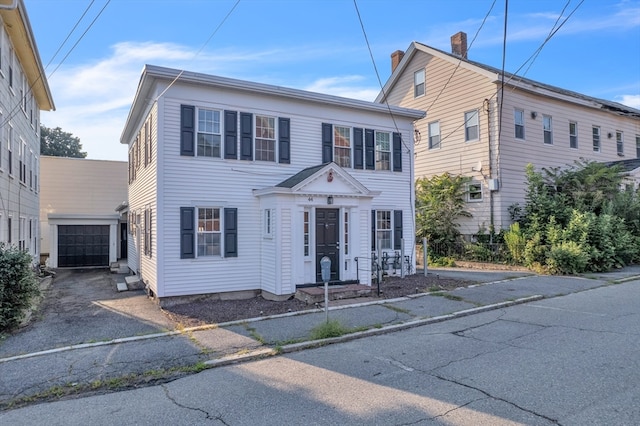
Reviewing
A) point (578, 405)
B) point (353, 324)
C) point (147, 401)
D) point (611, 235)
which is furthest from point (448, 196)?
point (147, 401)

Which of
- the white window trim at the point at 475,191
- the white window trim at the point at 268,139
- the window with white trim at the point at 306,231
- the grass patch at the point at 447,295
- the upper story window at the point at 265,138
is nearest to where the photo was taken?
the grass patch at the point at 447,295

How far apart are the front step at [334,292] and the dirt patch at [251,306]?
0.54 ft

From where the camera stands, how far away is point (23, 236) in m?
14.0

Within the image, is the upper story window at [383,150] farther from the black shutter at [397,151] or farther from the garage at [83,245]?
the garage at [83,245]

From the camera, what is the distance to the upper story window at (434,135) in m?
19.5

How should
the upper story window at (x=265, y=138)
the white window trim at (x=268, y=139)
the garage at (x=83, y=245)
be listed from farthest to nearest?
1. the garage at (x=83, y=245)
2. the upper story window at (x=265, y=138)
3. the white window trim at (x=268, y=139)

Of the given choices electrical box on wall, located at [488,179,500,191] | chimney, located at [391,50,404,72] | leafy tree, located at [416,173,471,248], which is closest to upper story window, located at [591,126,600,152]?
electrical box on wall, located at [488,179,500,191]

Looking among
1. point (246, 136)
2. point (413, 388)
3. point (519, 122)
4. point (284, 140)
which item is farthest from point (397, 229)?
point (413, 388)

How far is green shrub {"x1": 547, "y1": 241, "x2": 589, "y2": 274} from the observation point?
13500mm

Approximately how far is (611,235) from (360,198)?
10089 mm

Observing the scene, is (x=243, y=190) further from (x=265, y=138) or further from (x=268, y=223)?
(x=265, y=138)

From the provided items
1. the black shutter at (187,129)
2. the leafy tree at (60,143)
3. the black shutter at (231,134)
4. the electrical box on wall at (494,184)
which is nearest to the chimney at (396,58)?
the electrical box on wall at (494,184)

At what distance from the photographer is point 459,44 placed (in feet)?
66.9

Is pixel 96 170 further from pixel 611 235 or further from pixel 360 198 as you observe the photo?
pixel 611 235
